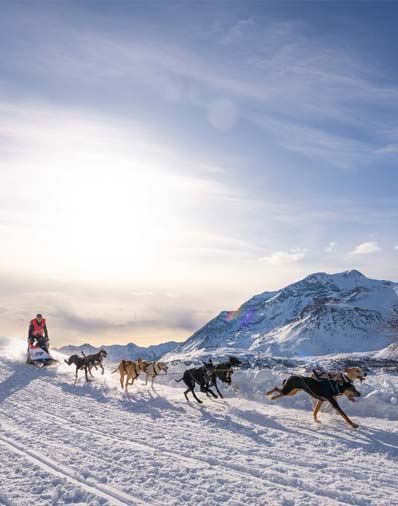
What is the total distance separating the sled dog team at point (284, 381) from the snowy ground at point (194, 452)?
48cm

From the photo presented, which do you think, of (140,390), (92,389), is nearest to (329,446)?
(140,390)

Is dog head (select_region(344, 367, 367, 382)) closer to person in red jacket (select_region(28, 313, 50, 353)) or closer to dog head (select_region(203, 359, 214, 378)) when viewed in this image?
dog head (select_region(203, 359, 214, 378))

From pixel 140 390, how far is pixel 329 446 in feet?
27.0

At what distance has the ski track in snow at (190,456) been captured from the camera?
600cm

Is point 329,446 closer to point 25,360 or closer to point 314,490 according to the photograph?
point 314,490

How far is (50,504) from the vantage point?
570 centimetres

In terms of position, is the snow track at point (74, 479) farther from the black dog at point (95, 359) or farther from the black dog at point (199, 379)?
the black dog at point (95, 359)

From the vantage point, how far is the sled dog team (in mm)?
10203

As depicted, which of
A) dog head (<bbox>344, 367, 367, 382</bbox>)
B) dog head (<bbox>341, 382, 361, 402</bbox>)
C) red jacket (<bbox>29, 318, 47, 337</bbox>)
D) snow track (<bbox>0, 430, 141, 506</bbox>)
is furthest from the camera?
red jacket (<bbox>29, 318, 47, 337</bbox>)

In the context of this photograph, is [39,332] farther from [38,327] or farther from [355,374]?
[355,374]

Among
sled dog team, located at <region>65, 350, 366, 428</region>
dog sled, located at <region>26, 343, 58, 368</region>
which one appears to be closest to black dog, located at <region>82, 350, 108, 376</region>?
sled dog team, located at <region>65, 350, 366, 428</region>

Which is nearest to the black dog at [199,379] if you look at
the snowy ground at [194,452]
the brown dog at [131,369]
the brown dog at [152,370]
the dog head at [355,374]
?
the snowy ground at [194,452]

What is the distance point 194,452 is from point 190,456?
0.73 feet

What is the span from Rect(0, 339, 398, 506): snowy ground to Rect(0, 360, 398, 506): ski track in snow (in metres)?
0.02
